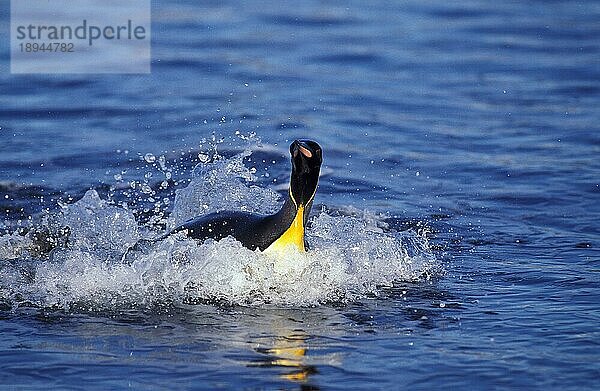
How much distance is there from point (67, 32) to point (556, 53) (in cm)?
629

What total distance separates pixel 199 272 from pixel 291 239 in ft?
2.06

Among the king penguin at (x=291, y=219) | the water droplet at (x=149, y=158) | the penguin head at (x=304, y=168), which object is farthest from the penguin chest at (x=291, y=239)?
the water droplet at (x=149, y=158)

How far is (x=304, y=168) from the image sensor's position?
6.63 meters

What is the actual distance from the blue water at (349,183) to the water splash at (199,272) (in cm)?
3

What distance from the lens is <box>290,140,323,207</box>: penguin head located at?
21.5 ft

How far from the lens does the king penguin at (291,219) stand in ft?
21.6

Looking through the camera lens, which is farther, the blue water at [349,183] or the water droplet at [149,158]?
the water droplet at [149,158]

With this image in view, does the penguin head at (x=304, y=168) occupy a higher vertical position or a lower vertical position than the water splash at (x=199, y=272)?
higher

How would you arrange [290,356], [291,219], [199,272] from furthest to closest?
[199,272], [291,219], [290,356]

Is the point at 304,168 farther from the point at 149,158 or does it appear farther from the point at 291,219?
the point at 149,158
